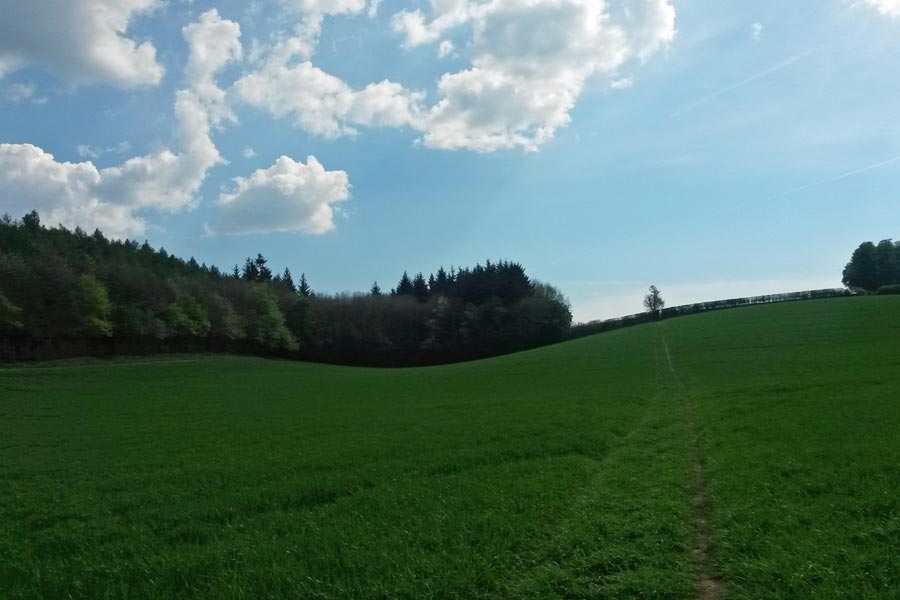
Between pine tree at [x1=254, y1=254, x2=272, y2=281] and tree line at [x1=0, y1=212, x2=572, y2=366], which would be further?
pine tree at [x1=254, y1=254, x2=272, y2=281]

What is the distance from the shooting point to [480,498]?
12.0m

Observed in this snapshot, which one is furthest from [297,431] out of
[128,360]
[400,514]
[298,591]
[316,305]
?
[316,305]

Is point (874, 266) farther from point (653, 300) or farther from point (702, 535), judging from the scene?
point (702, 535)

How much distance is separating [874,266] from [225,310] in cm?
10707

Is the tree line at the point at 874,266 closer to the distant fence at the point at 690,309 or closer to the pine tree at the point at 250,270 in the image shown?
the distant fence at the point at 690,309

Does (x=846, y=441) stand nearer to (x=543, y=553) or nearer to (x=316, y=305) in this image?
(x=543, y=553)

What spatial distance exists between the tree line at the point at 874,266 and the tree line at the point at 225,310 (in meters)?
52.5

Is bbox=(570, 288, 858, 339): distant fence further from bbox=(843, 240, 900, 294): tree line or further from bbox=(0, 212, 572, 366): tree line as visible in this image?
bbox=(843, 240, 900, 294): tree line

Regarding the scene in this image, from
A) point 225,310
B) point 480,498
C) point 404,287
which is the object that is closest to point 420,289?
point 404,287

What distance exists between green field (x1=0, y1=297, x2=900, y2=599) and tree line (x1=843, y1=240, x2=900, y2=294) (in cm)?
9588

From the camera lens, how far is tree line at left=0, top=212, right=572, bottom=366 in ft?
203

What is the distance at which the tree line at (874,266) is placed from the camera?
4370 inches

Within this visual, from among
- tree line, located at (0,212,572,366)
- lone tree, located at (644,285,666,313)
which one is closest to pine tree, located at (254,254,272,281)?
tree line, located at (0,212,572,366)

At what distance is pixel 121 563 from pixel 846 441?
571 inches
